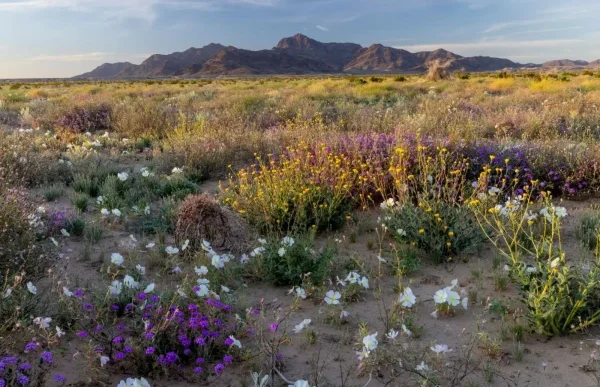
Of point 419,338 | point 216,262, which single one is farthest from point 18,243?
point 419,338

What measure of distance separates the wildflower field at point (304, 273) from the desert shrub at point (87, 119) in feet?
14.8

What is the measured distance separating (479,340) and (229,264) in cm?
213

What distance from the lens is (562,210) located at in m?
3.76

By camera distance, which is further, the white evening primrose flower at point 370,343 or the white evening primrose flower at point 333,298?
the white evening primrose flower at point 333,298

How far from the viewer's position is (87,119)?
12.6 m

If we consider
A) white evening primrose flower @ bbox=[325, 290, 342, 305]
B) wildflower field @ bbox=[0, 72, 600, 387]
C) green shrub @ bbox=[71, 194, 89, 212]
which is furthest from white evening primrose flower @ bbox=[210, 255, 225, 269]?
green shrub @ bbox=[71, 194, 89, 212]

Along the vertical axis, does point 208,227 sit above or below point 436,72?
below

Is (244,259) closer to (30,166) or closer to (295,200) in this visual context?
(295,200)

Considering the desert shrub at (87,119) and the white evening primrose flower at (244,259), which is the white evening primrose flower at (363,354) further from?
the desert shrub at (87,119)

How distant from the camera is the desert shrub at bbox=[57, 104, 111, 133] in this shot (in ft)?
40.1

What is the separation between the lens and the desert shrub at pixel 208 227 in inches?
187

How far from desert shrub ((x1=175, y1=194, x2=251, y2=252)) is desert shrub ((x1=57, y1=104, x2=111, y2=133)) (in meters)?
8.30

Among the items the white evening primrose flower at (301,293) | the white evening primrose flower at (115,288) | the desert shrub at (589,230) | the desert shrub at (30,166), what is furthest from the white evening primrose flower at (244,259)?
the desert shrub at (30,166)

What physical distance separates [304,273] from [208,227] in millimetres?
1184
